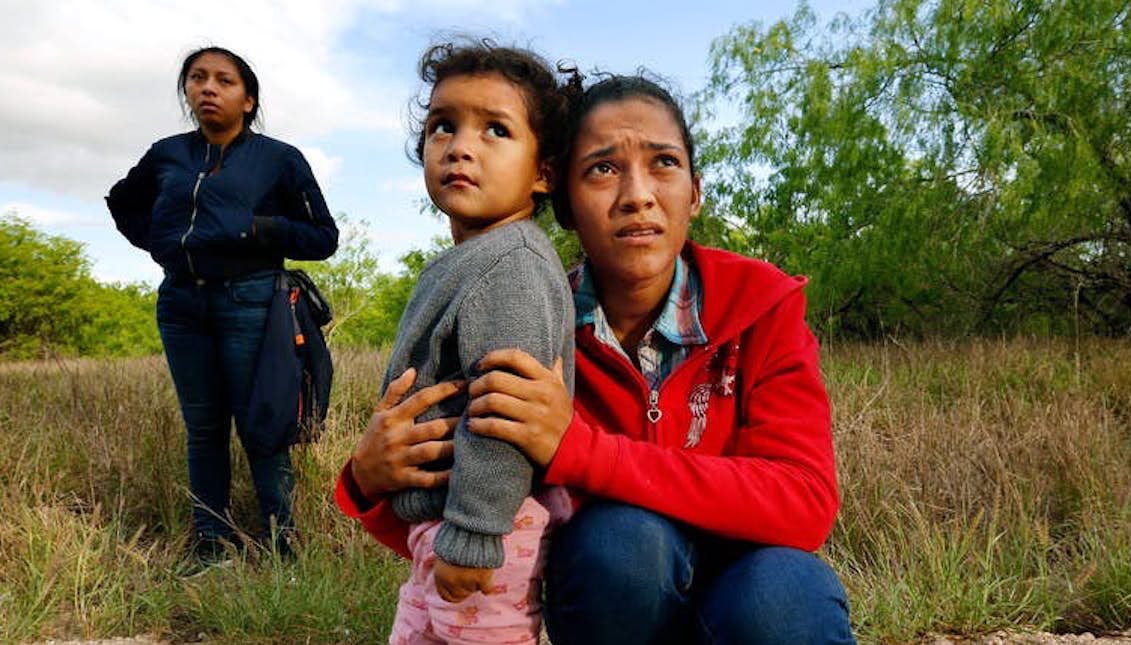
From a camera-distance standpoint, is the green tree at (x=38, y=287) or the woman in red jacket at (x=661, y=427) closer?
the woman in red jacket at (x=661, y=427)

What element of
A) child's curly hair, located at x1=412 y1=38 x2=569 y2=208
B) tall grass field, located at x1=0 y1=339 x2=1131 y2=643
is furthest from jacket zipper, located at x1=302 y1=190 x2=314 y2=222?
child's curly hair, located at x1=412 y1=38 x2=569 y2=208

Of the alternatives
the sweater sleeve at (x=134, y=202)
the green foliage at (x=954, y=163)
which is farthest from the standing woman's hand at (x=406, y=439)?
the green foliage at (x=954, y=163)

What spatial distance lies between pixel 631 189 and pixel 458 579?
73 cm

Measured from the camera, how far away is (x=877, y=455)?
3525mm

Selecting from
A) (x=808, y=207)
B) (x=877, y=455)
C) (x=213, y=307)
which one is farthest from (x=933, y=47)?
(x=213, y=307)

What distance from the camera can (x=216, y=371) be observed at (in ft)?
11.3

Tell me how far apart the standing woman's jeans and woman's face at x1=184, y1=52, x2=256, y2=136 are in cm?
65

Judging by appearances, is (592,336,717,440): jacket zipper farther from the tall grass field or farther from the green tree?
the green tree

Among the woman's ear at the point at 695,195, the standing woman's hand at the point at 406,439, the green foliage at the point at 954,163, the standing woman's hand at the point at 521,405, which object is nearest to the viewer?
the standing woman's hand at the point at 521,405

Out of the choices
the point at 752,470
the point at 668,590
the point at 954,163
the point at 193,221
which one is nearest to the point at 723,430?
the point at 752,470

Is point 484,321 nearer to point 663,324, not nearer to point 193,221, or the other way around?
point 663,324

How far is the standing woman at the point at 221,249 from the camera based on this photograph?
3334 millimetres

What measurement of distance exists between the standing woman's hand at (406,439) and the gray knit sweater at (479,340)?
3 cm

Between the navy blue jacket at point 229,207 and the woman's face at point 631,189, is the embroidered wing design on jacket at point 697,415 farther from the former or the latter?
the navy blue jacket at point 229,207
